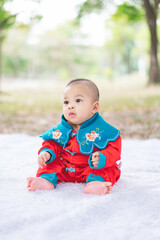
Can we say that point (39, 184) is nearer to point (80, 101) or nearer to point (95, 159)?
point (95, 159)

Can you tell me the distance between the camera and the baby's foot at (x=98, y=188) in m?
1.53

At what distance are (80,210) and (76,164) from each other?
454 mm

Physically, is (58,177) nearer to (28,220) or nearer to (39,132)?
(28,220)

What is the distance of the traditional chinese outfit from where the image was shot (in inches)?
65.4

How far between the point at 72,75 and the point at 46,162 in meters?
33.5

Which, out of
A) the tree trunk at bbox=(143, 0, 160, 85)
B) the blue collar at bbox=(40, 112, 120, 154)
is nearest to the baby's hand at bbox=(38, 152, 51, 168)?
the blue collar at bbox=(40, 112, 120, 154)

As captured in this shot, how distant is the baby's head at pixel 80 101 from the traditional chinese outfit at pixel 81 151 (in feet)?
0.17

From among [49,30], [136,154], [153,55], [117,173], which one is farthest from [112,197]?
[49,30]

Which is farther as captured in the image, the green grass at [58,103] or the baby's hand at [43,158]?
the green grass at [58,103]

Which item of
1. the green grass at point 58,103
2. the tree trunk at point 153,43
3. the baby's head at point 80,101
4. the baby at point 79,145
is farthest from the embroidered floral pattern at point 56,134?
the tree trunk at point 153,43

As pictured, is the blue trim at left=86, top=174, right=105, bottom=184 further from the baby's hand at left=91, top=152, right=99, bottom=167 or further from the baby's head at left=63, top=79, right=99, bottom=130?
the baby's head at left=63, top=79, right=99, bottom=130

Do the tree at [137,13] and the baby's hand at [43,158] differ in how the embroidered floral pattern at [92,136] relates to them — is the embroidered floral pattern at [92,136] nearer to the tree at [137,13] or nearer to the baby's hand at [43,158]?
the baby's hand at [43,158]

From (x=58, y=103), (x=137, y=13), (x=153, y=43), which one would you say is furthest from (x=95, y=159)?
(x=137, y=13)

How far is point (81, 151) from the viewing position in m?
1.69
